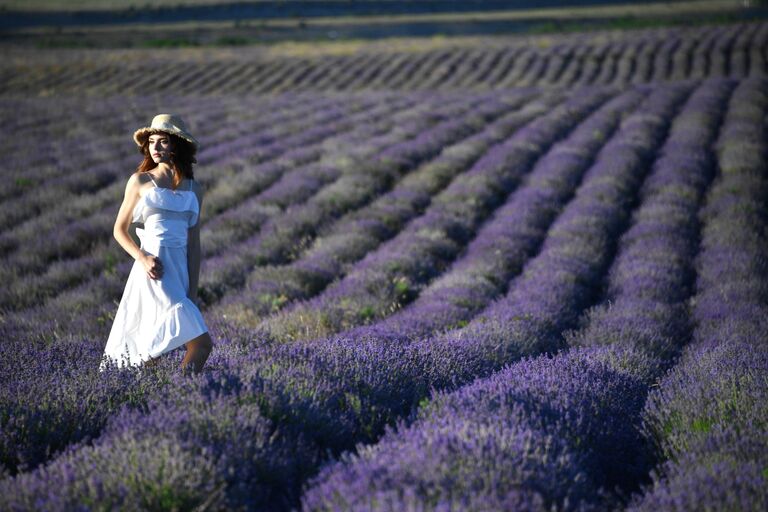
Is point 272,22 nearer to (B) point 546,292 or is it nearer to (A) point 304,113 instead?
(A) point 304,113

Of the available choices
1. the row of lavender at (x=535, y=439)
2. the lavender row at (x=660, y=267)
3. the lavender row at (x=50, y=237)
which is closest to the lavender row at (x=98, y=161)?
the lavender row at (x=50, y=237)

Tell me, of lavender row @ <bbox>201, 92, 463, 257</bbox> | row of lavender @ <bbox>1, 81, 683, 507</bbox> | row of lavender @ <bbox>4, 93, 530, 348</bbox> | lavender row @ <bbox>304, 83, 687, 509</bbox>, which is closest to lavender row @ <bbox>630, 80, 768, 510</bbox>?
lavender row @ <bbox>304, 83, 687, 509</bbox>

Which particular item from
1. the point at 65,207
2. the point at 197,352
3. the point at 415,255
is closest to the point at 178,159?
the point at 197,352

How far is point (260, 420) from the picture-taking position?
2.85 meters

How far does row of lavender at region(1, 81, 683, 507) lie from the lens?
7.86 feet

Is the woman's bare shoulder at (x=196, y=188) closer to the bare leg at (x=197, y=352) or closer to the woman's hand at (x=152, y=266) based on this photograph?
the woman's hand at (x=152, y=266)

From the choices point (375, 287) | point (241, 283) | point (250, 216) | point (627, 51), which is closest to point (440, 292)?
point (375, 287)

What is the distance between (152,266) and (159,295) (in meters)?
0.16

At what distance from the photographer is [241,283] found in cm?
761

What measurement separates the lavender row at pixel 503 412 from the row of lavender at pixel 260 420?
79 mm

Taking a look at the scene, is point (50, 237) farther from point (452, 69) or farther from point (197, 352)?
point (452, 69)

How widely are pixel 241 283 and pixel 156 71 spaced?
32443 mm

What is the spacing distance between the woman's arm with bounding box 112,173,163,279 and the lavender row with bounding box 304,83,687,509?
1416mm

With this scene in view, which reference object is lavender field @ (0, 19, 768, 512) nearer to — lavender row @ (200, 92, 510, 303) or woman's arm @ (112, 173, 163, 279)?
lavender row @ (200, 92, 510, 303)
